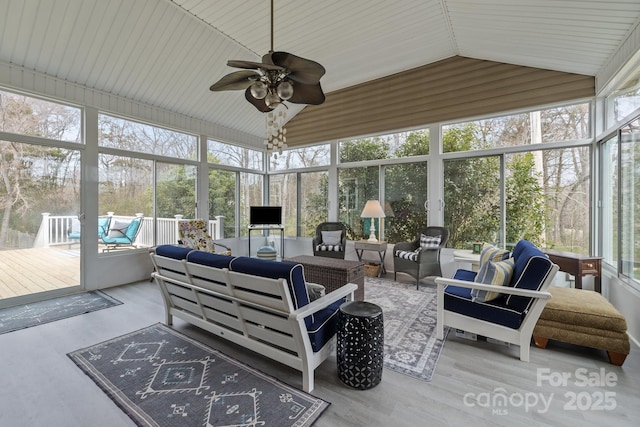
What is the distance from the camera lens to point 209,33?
13.5 ft

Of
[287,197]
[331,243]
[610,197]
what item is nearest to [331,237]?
[331,243]

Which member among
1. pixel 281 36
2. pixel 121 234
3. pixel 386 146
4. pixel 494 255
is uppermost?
pixel 281 36

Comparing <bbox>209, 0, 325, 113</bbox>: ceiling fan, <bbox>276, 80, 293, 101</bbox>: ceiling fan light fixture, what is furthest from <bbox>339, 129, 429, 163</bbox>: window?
<bbox>276, 80, 293, 101</bbox>: ceiling fan light fixture

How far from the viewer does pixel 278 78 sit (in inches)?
96.1

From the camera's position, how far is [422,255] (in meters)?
4.33

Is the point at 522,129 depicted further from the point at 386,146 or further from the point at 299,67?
the point at 299,67

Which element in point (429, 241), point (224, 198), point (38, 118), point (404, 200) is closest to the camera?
point (38, 118)

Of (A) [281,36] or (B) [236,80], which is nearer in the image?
(B) [236,80]

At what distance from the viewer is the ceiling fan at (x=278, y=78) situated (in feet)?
7.23

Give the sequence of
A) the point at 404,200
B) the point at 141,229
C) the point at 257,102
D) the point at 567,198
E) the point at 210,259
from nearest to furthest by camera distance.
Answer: the point at 210,259 < the point at 257,102 < the point at 567,198 < the point at 141,229 < the point at 404,200

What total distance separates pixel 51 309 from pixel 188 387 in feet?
9.30

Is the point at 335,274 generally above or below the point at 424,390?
above

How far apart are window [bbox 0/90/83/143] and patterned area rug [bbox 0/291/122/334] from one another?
2.28m

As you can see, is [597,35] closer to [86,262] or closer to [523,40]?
[523,40]
